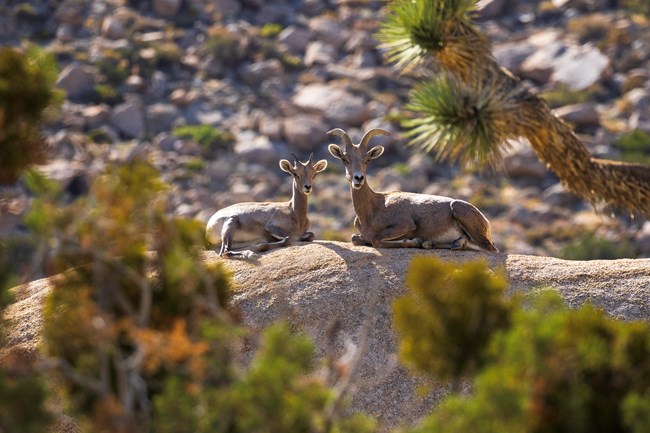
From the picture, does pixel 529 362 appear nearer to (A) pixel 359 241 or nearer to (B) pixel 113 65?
(A) pixel 359 241

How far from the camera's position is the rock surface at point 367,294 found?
1048cm

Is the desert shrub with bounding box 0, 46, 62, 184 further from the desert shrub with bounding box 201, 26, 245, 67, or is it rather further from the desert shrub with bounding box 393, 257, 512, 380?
the desert shrub with bounding box 201, 26, 245, 67

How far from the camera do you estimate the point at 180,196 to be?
4022 centimetres

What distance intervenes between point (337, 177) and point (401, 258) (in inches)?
1238

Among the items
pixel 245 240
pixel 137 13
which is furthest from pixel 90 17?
pixel 245 240

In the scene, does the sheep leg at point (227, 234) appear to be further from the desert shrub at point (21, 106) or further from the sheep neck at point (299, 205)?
the desert shrub at point (21, 106)

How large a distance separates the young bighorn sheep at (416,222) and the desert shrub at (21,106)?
5199 mm

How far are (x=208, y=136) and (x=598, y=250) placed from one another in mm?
16071

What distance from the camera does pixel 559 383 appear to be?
6066 mm

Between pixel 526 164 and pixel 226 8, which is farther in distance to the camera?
pixel 226 8

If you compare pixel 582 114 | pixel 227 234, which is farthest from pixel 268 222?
pixel 582 114

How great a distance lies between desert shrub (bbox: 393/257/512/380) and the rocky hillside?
96.2ft

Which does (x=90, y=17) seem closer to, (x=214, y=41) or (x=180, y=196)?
(x=214, y=41)

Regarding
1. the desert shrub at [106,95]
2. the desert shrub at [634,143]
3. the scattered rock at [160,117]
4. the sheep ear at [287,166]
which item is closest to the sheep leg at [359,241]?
the sheep ear at [287,166]
